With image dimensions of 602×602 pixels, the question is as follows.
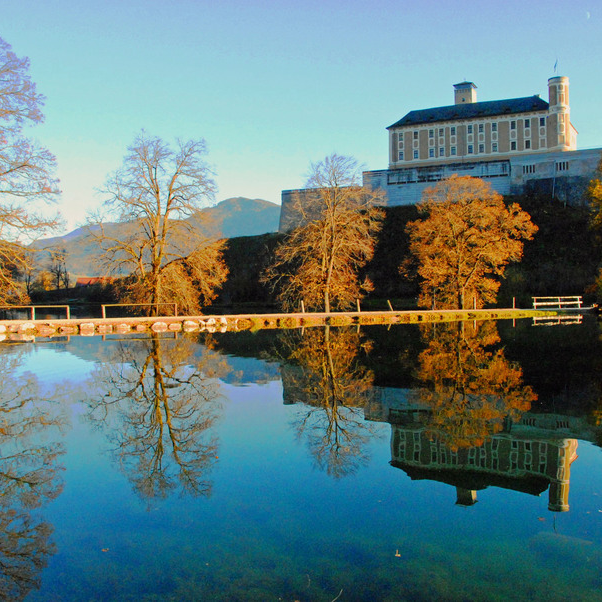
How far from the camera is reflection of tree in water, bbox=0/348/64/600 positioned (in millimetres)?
4570

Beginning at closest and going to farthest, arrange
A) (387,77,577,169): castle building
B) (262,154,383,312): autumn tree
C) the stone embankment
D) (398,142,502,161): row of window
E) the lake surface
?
the lake surface
the stone embankment
(262,154,383,312): autumn tree
(387,77,577,169): castle building
(398,142,502,161): row of window

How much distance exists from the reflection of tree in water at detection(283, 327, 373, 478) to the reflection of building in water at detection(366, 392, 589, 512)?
596 millimetres

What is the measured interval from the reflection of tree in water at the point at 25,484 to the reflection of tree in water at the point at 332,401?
3213 millimetres

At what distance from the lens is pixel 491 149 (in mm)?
78625

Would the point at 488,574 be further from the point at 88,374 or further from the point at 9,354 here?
the point at 9,354

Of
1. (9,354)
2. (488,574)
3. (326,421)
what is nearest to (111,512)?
(488,574)

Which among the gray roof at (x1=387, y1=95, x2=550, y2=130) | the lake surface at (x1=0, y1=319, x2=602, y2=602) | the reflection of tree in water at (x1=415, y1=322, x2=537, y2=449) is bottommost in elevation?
the lake surface at (x1=0, y1=319, x2=602, y2=602)

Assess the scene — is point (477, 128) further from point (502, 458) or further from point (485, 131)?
point (502, 458)

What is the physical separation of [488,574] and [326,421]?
491 centimetres

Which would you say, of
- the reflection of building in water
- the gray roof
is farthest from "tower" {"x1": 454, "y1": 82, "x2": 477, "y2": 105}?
the reflection of building in water

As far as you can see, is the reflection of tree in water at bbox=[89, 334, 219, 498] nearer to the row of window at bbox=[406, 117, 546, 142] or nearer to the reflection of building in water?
the reflection of building in water

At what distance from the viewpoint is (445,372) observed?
1364 cm

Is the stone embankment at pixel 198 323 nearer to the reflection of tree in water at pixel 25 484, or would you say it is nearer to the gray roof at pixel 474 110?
the reflection of tree in water at pixel 25 484

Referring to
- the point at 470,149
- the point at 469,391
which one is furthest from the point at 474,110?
the point at 469,391
